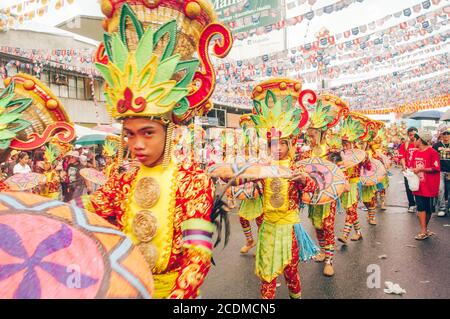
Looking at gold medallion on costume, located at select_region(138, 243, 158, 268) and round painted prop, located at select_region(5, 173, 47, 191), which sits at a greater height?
round painted prop, located at select_region(5, 173, 47, 191)

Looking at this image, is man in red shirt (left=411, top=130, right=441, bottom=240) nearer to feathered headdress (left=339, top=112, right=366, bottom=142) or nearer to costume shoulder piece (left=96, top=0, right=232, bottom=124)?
feathered headdress (left=339, top=112, right=366, bottom=142)

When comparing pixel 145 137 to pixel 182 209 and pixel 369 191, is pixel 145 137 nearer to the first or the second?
pixel 182 209

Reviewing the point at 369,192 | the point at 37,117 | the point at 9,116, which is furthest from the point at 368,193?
the point at 9,116

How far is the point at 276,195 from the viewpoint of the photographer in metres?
3.55

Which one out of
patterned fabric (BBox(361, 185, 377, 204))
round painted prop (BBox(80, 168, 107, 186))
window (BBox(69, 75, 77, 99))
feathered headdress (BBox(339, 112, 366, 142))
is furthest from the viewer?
window (BBox(69, 75, 77, 99))

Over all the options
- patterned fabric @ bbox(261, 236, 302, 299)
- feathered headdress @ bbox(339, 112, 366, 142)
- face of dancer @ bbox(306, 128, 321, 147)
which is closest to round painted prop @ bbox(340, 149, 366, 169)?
feathered headdress @ bbox(339, 112, 366, 142)

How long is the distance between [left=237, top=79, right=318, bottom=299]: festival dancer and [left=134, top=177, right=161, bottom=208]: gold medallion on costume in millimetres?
1697

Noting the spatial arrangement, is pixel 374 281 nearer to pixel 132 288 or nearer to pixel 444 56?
pixel 132 288

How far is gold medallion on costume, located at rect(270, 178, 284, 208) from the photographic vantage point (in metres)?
3.52

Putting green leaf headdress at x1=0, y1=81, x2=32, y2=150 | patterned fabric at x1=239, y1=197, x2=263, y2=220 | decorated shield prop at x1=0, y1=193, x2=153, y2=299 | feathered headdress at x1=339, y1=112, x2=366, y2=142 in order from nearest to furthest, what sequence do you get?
decorated shield prop at x1=0, y1=193, x2=153, y2=299
green leaf headdress at x1=0, y1=81, x2=32, y2=150
patterned fabric at x1=239, y1=197, x2=263, y2=220
feathered headdress at x1=339, y1=112, x2=366, y2=142

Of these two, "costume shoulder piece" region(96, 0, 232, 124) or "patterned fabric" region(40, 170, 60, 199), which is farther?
"patterned fabric" region(40, 170, 60, 199)
